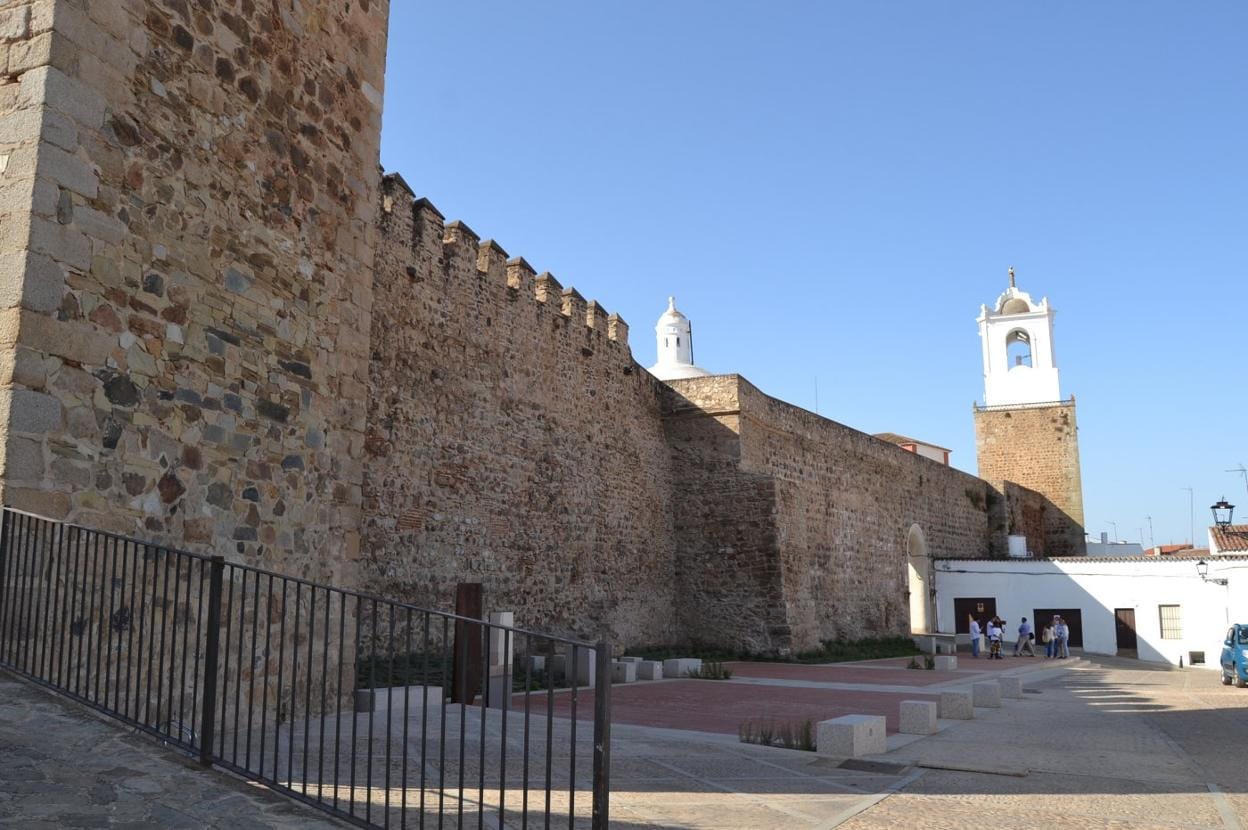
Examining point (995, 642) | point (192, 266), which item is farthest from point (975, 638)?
point (192, 266)

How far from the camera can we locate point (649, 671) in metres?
14.7

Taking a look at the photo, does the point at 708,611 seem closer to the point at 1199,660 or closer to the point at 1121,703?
the point at 1121,703

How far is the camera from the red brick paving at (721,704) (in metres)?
9.80

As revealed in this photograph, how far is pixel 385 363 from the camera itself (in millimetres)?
12914

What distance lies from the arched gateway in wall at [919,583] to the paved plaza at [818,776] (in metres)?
16.1

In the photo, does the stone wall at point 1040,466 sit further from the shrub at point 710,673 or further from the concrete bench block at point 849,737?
the concrete bench block at point 849,737

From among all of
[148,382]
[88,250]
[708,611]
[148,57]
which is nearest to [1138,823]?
[148,382]

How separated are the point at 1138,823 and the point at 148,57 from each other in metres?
7.28

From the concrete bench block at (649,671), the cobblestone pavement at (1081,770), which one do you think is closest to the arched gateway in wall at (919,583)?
the cobblestone pavement at (1081,770)

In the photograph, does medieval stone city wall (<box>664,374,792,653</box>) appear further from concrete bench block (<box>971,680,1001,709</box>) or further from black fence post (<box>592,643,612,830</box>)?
black fence post (<box>592,643,612,830</box>)

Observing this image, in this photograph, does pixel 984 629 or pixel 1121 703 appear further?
pixel 984 629

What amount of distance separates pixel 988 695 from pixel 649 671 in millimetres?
4933

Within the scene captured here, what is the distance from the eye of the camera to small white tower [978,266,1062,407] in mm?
39156

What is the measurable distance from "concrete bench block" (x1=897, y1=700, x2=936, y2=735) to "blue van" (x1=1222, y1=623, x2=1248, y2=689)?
10.5m
